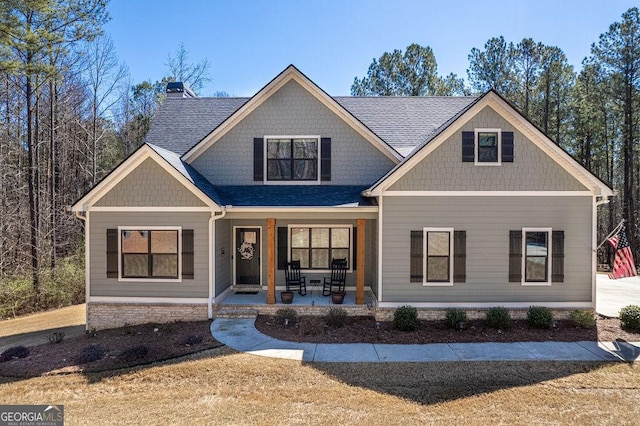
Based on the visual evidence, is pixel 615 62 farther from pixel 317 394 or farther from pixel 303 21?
pixel 317 394

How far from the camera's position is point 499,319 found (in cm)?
955

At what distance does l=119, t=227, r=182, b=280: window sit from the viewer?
10.5 meters

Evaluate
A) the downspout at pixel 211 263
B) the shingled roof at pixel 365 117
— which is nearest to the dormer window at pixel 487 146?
the shingled roof at pixel 365 117

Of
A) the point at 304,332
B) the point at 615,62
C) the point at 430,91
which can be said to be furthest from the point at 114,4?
the point at 615,62

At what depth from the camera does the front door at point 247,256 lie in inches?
502

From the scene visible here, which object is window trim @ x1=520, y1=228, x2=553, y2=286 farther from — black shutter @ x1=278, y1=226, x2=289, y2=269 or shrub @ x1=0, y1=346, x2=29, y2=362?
shrub @ x1=0, y1=346, x2=29, y2=362

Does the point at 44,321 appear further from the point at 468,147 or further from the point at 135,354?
the point at 468,147

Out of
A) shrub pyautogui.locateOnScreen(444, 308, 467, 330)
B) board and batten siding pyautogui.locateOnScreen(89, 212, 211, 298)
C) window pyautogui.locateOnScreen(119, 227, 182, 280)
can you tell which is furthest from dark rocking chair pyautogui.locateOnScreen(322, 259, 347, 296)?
window pyautogui.locateOnScreen(119, 227, 182, 280)

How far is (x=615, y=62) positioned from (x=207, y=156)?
24.6 m

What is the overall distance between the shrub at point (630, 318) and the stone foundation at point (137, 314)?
1154cm

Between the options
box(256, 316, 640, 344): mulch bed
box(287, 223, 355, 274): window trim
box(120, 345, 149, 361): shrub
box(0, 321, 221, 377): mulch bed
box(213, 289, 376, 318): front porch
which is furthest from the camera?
box(287, 223, 355, 274): window trim

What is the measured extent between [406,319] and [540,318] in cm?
360

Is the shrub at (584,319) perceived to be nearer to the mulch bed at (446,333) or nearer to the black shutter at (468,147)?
the mulch bed at (446,333)

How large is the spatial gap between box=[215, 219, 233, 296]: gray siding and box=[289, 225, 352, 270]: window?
216cm
